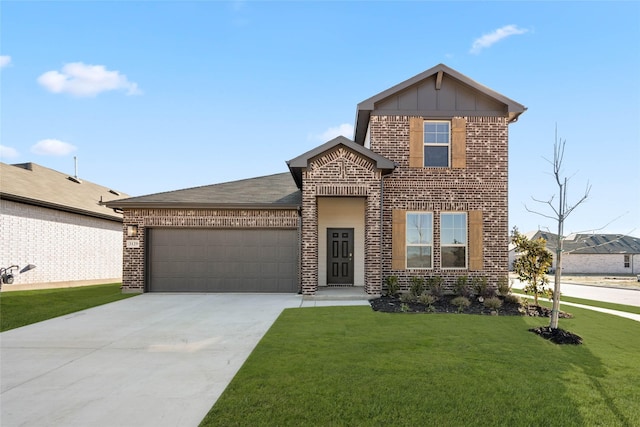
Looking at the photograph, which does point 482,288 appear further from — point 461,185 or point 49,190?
point 49,190

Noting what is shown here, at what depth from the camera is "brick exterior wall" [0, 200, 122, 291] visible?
13.6 meters

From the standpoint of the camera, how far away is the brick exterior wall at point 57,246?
1359cm

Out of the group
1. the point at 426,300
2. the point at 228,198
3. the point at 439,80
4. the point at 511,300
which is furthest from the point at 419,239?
the point at 228,198

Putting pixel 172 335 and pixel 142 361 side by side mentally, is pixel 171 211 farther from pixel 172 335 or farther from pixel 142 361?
pixel 142 361

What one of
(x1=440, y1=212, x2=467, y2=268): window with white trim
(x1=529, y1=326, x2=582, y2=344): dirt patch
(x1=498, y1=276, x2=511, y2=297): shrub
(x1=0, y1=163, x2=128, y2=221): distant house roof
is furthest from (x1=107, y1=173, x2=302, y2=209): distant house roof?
(x1=529, y1=326, x2=582, y2=344): dirt patch

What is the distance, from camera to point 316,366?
5.02 metres

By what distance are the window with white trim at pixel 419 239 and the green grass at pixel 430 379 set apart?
4394 millimetres

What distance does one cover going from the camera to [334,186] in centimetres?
1134

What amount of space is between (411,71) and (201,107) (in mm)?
10821

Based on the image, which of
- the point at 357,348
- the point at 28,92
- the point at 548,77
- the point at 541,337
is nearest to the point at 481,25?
the point at 548,77

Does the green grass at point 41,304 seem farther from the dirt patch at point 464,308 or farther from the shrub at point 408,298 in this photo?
the shrub at point 408,298

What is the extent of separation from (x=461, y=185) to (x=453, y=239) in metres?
1.80

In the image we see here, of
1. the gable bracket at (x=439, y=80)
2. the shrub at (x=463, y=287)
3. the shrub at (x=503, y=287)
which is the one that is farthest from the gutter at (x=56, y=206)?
the shrub at (x=503, y=287)

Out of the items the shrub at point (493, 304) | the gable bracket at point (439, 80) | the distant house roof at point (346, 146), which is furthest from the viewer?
the gable bracket at point (439, 80)
